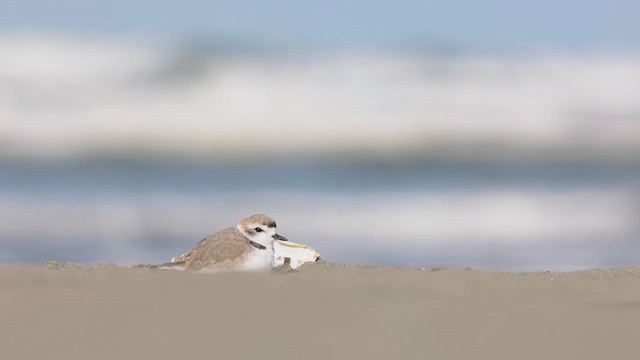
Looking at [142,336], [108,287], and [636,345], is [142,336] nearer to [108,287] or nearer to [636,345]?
[108,287]

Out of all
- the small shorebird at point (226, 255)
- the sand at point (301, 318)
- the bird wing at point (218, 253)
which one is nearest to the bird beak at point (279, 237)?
the small shorebird at point (226, 255)

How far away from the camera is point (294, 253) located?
10484mm

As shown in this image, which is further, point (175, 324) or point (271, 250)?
point (271, 250)

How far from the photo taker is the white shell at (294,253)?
10.2 metres

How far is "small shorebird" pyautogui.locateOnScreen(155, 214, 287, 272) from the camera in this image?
9.45 meters

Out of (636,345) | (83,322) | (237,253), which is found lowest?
(636,345)

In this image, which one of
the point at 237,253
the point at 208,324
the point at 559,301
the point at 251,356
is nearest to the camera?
the point at 251,356

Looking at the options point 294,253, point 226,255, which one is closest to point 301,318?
point 226,255

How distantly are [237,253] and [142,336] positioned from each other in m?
2.92

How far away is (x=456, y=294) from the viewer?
25.1 ft

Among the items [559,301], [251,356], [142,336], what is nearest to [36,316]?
[142,336]

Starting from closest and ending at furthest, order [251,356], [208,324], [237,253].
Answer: [251,356], [208,324], [237,253]

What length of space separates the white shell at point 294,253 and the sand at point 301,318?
2.00m

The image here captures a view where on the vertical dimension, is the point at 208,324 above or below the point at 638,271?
below
